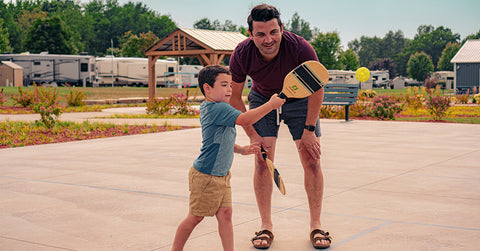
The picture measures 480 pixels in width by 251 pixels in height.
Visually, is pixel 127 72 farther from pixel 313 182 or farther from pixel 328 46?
pixel 313 182

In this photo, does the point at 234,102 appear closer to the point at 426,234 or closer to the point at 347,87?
the point at 426,234

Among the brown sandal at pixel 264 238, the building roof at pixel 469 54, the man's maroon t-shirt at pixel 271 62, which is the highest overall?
the building roof at pixel 469 54

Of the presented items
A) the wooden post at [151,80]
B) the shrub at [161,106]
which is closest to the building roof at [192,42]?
the wooden post at [151,80]

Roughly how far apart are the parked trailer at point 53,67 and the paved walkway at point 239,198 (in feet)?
142

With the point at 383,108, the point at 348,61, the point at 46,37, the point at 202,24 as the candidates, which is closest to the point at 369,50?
the point at 202,24

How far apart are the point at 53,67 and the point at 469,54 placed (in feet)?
125

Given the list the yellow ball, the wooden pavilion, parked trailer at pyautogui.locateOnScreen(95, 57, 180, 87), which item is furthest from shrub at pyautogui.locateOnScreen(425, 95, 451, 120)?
parked trailer at pyautogui.locateOnScreen(95, 57, 180, 87)

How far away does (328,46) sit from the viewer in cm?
8738

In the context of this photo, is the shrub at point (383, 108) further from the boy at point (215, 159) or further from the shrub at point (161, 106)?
the boy at point (215, 159)

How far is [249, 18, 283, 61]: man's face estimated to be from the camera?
403 cm

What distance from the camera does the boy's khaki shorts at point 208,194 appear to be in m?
3.62

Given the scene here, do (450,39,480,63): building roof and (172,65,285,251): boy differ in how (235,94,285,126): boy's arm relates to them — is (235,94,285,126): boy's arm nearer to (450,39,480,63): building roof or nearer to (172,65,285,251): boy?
(172,65,285,251): boy

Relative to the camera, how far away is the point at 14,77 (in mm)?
47312

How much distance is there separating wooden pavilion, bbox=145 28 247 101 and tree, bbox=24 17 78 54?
63.2m
